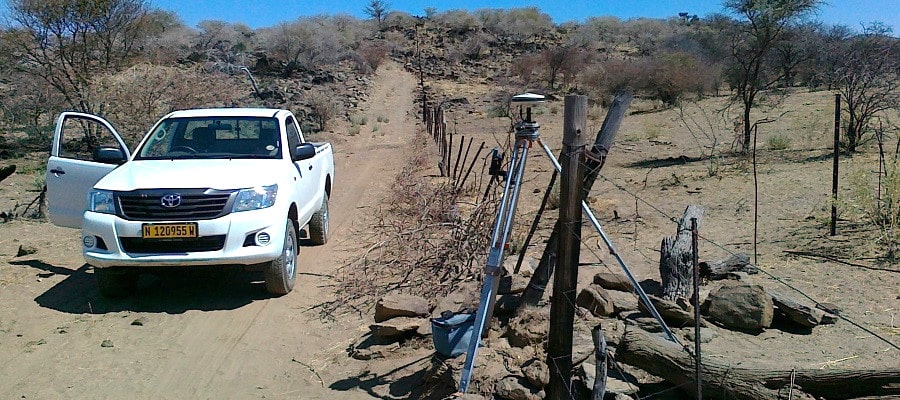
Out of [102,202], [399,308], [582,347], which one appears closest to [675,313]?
[582,347]

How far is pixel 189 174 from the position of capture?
7.00 metres

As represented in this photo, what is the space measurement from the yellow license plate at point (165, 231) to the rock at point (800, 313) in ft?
15.4

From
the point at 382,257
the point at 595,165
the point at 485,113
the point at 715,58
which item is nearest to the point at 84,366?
the point at 382,257

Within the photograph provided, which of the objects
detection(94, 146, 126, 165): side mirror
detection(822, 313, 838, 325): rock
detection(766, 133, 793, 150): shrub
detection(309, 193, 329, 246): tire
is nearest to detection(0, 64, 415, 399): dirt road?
detection(309, 193, 329, 246): tire

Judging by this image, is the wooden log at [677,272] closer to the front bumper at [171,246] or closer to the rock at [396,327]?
the rock at [396,327]

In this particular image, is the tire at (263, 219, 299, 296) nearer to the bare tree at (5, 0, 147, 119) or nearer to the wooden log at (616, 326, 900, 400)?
the wooden log at (616, 326, 900, 400)

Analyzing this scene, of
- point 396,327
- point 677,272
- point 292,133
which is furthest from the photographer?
point 292,133

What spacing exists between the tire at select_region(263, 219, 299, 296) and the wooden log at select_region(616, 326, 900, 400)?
11.9ft

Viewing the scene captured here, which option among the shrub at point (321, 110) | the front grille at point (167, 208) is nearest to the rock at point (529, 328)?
the front grille at point (167, 208)

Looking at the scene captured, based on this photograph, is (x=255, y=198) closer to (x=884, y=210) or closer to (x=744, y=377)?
(x=744, y=377)

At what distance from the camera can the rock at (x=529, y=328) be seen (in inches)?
201

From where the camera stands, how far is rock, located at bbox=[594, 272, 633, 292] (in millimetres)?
6215

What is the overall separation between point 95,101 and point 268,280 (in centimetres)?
1371

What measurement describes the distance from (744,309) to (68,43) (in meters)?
19.0
